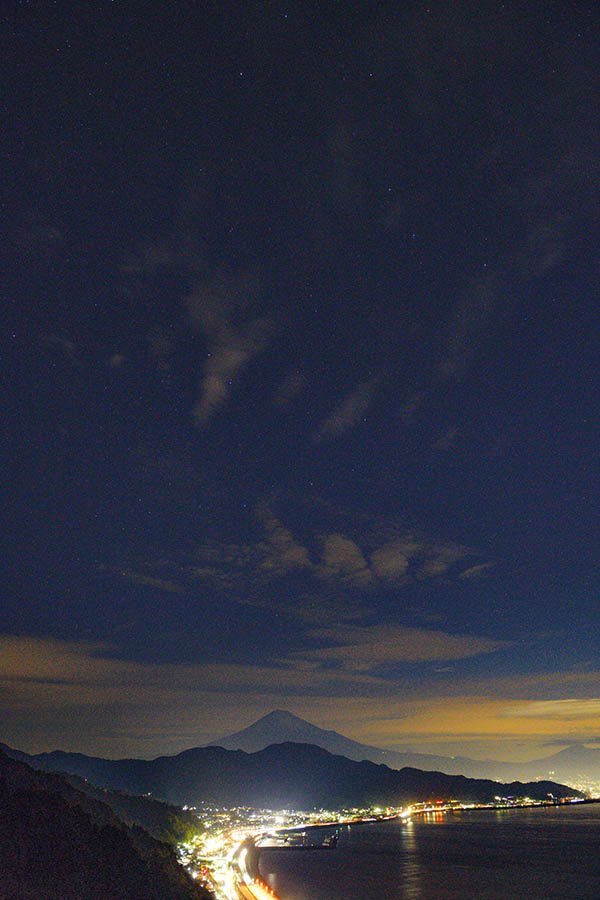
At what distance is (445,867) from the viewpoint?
95.9m

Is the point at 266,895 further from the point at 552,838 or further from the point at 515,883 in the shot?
the point at 552,838

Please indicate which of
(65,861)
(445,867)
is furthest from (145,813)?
(65,861)

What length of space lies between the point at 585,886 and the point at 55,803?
67.7 meters

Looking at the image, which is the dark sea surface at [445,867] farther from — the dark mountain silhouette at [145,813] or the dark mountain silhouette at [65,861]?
the dark mountain silhouette at [65,861]

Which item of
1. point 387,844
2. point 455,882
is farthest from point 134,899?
point 387,844

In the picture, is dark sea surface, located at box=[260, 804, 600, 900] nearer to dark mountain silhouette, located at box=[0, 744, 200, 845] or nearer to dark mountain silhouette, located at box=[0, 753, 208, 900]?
dark mountain silhouette, located at box=[0, 744, 200, 845]

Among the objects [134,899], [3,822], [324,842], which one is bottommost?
[324,842]

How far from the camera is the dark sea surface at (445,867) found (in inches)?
2968

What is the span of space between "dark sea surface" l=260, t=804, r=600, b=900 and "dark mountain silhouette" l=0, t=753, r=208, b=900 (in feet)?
108

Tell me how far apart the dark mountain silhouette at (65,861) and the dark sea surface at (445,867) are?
32907mm

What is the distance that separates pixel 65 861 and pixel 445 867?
253 feet

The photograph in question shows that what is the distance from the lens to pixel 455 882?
8188 centimetres

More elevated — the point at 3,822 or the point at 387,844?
the point at 3,822

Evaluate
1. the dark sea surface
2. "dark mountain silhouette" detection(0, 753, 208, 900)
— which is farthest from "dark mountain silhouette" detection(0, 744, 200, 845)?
"dark mountain silhouette" detection(0, 753, 208, 900)
